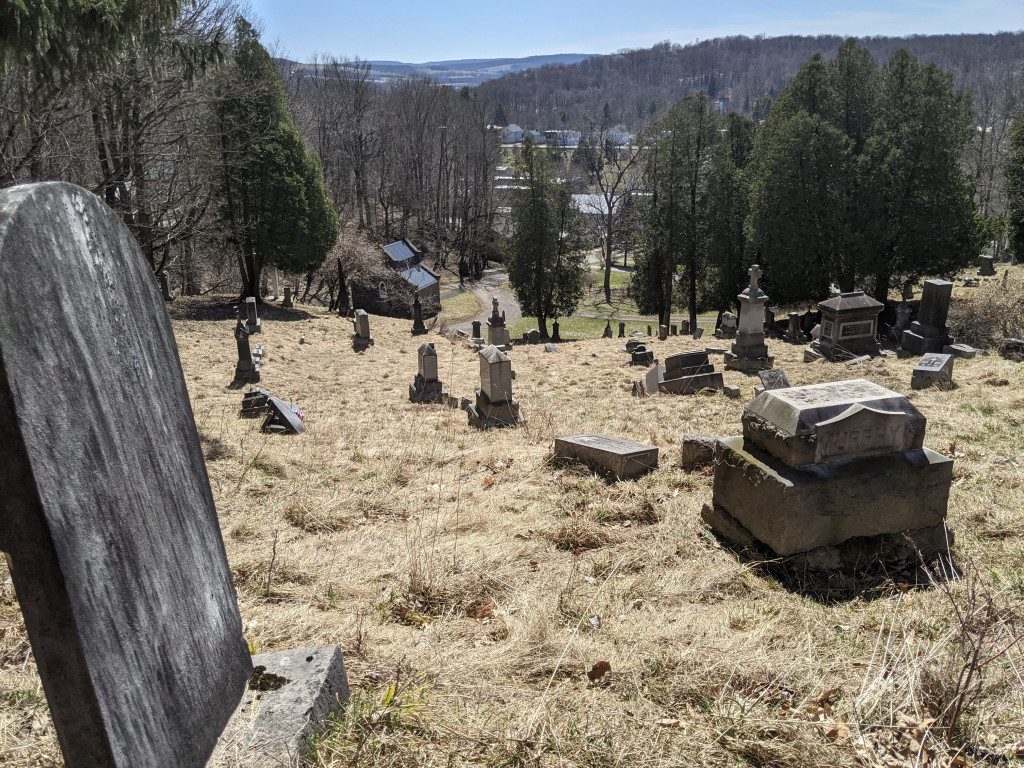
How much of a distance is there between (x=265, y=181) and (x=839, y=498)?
21.8 m

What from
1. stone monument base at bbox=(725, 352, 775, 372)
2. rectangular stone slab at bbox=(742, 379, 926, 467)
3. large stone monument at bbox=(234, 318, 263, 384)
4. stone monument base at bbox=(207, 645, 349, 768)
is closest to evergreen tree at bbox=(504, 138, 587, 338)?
stone monument base at bbox=(725, 352, 775, 372)

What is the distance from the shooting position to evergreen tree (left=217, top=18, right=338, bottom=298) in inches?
832

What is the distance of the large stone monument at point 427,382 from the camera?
1280 centimetres

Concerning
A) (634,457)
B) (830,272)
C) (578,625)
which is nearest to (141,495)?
(578,625)

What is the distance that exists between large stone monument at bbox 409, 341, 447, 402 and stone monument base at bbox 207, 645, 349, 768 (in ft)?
34.3

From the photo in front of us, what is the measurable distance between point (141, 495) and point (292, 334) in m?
19.4

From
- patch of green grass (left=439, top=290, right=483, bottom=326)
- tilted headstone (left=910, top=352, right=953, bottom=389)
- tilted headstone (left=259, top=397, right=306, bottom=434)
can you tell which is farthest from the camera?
patch of green grass (left=439, top=290, right=483, bottom=326)

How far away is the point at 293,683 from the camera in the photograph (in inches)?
86.7

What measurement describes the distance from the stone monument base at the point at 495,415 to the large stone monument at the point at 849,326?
30.5ft

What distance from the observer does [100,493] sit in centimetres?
148

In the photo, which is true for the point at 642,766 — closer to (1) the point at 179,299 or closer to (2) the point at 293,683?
(2) the point at 293,683

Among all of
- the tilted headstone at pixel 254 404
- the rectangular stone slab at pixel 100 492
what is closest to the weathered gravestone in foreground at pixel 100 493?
the rectangular stone slab at pixel 100 492

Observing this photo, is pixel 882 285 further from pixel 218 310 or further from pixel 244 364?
pixel 218 310

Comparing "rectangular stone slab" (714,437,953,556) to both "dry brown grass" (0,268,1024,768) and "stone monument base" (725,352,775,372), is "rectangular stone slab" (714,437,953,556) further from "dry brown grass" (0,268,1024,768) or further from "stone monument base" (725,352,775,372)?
"stone monument base" (725,352,775,372)
